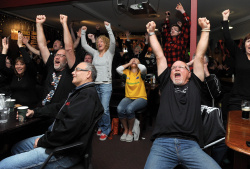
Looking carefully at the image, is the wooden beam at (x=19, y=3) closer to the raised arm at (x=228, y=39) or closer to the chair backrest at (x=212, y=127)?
the raised arm at (x=228, y=39)

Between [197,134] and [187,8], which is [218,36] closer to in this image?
[187,8]

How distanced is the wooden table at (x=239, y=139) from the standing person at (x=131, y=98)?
5.75ft

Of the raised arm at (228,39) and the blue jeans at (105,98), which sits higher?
the raised arm at (228,39)

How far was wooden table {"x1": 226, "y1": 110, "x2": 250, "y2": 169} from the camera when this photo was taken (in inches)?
46.8

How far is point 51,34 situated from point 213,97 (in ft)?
28.4

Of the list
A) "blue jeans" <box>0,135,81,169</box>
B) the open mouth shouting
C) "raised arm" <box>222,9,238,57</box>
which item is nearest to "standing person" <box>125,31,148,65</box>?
"raised arm" <box>222,9,238,57</box>

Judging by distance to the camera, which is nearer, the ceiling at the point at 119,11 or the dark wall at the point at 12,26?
the ceiling at the point at 119,11

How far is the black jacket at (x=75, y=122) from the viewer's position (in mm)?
1475

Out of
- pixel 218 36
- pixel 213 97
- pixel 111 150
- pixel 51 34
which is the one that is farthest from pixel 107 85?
pixel 218 36

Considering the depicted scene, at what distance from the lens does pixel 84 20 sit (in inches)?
322

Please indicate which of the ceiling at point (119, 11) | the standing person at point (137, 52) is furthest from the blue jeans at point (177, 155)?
the ceiling at point (119, 11)

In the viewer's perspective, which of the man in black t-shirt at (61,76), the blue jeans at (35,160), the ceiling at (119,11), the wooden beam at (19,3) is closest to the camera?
the blue jeans at (35,160)

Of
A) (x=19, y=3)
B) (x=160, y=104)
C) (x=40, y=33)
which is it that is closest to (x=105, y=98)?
(x=40, y=33)

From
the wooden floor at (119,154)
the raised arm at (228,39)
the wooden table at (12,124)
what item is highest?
the raised arm at (228,39)
